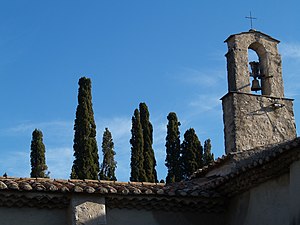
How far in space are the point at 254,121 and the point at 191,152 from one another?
18273 millimetres

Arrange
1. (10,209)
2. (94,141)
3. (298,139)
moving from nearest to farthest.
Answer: (298,139), (10,209), (94,141)

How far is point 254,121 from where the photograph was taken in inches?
586

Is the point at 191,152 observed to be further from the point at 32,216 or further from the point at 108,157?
the point at 32,216

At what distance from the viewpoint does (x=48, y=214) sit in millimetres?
11000

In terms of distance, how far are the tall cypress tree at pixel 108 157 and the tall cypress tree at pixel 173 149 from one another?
11.9ft

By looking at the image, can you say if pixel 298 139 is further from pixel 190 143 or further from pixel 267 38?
pixel 190 143

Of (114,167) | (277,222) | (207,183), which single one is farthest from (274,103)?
(114,167)

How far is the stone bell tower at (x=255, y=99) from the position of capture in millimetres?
14734

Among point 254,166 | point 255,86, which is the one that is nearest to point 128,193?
point 254,166

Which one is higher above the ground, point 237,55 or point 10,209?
point 237,55

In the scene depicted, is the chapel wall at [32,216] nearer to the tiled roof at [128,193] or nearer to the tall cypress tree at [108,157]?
the tiled roof at [128,193]

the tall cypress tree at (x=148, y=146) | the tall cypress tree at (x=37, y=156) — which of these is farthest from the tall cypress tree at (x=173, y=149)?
the tall cypress tree at (x=37, y=156)

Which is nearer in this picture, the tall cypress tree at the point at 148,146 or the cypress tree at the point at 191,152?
the tall cypress tree at the point at 148,146

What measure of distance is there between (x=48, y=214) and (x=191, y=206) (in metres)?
2.74
